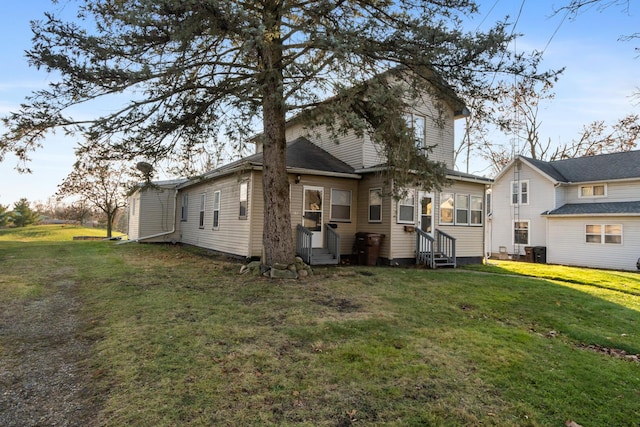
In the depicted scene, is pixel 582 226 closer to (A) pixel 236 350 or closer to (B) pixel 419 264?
(B) pixel 419 264

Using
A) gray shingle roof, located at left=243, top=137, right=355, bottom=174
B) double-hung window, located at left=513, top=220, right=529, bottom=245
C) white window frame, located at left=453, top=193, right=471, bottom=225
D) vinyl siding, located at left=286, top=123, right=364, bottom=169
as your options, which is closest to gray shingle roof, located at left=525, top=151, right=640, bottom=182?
double-hung window, located at left=513, top=220, right=529, bottom=245

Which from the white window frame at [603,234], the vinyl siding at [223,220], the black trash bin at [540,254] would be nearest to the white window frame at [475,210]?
the vinyl siding at [223,220]

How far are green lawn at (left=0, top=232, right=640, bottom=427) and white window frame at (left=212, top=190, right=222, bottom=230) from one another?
5.89 meters

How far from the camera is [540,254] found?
20422mm

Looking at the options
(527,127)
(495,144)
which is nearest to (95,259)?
(495,144)

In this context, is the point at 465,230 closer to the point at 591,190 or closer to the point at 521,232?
the point at 521,232

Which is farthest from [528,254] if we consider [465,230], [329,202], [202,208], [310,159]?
[202,208]

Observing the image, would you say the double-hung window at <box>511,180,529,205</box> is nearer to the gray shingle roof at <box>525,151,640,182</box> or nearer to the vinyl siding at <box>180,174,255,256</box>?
the gray shingle roof at <box>525,151,640,182</box>

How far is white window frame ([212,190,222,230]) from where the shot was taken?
45.6ft

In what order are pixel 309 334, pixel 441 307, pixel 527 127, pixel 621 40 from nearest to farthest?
pixel 621 40 → pixel 309 334 → pixel 441 307 → pixel 527 127

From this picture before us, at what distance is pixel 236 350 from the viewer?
4098 mm

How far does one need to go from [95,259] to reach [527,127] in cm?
2998

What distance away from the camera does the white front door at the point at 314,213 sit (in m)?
11.9

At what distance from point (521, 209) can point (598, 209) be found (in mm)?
4157
